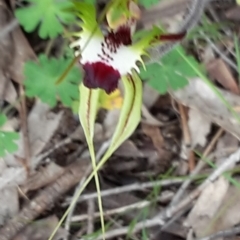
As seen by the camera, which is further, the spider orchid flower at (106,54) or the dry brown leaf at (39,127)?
the dry brown leaf at (39,127)

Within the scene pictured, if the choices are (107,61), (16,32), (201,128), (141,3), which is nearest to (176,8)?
(141,3)

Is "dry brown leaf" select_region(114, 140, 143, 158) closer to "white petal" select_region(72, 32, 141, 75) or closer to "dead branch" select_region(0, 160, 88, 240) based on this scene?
"dead branch" select_region(0, 160, 88, 240)

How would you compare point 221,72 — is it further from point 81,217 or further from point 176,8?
point 81,217

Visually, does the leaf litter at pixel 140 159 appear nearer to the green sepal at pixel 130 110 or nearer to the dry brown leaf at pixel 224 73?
the dry brown leaf at pixel 224 73

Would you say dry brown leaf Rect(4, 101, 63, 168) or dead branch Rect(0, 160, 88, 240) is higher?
dry brown leaf Rect(4, 101, 63, 168)

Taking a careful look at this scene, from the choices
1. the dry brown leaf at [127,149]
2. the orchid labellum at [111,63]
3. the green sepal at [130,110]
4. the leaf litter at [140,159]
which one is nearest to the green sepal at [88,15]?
the orchid labellum at [111,63]

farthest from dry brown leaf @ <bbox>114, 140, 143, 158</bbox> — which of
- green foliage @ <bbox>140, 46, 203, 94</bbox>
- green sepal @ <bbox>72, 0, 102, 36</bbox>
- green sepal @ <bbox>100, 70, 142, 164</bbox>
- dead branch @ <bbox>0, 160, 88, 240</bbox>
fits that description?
green sepal @ <bbox>72, 0, 102, 36</bbox>
